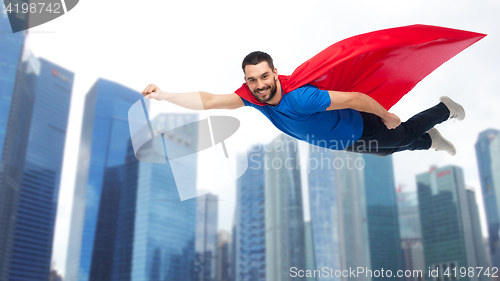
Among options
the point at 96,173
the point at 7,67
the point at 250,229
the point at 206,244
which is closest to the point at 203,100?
the point at 250,229

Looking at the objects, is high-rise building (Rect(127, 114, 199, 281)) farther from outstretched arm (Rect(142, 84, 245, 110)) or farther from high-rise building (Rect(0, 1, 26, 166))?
outstretched arm (Rect(142, 84, 245, 110))

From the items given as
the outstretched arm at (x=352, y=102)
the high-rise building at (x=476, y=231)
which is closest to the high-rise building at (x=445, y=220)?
the high-rise building at (x=476, y=231)

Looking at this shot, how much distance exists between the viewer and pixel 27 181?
4684cm

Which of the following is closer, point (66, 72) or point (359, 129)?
point (359, 129)

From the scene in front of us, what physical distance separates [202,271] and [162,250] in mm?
6087

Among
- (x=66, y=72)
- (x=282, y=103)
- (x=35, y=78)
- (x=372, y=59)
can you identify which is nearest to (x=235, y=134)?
(x=282, y=103)

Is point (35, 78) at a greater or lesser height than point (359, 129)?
greater

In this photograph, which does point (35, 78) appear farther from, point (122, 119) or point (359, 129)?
point (359, 129)

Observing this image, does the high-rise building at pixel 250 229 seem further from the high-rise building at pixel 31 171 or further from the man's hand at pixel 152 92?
the man's hand at pixel 152 92

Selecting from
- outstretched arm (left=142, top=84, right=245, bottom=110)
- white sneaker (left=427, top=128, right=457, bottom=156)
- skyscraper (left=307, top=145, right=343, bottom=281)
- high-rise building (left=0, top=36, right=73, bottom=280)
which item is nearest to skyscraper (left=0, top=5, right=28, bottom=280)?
high-rise building (left=0, top=36, right=73, bottom=280)

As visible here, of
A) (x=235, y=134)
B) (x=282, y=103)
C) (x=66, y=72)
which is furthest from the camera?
(x=66, y=72)

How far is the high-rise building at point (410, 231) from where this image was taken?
49.0 m

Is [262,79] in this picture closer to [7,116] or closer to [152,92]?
[152,92]

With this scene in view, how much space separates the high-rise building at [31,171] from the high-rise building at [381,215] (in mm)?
39744
